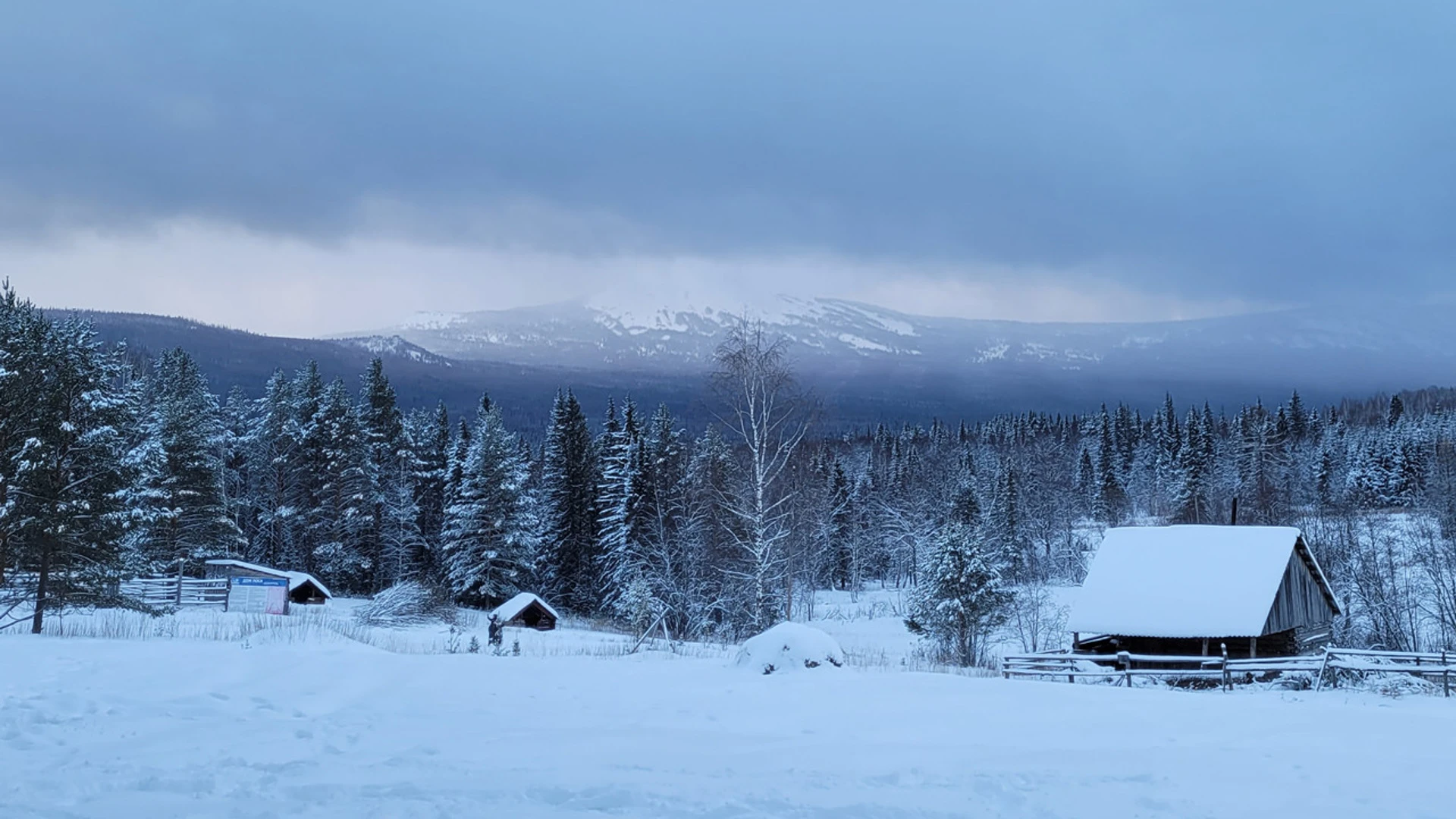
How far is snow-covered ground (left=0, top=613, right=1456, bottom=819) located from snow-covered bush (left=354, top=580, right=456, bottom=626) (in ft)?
70.0

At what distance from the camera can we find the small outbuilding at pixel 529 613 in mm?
40625

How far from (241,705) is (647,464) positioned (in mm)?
39485

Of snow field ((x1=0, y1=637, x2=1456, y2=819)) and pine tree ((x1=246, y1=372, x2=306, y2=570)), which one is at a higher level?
pine tree ((x1=246, y1=372, x2=306, y2=570))

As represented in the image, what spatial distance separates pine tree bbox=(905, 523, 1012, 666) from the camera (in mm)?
32156

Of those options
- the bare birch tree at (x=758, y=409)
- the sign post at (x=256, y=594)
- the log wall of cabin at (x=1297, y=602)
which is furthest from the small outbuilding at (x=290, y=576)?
the log wall of cabin at (x=1297, y=602)

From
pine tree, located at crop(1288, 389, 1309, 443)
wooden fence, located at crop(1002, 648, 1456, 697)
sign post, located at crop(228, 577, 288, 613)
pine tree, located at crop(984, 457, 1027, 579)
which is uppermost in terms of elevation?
pine tree, located at crop(1288, 389, 1309, 443)

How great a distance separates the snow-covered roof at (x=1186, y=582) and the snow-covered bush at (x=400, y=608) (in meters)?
24.1

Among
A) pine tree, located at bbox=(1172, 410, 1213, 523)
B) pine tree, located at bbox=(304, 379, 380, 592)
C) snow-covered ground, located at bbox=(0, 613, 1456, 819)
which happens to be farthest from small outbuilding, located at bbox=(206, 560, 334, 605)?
pine tree, located at bbox=(1172, 410, 1213, 523)

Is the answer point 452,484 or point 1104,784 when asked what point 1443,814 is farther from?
point 452,484

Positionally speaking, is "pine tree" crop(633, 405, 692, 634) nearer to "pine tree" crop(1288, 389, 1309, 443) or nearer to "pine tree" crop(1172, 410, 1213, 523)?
"pine tree" crop(1172, 410, 1213, 523)

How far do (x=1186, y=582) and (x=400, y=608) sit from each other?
27.8 metres

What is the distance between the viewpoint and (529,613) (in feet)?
138

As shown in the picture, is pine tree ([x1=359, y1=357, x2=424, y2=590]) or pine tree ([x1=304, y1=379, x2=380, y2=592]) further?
pine tree ([x1=359, y1=357, x2=424, y2=590])

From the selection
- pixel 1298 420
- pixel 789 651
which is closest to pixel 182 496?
pixel 789 651
